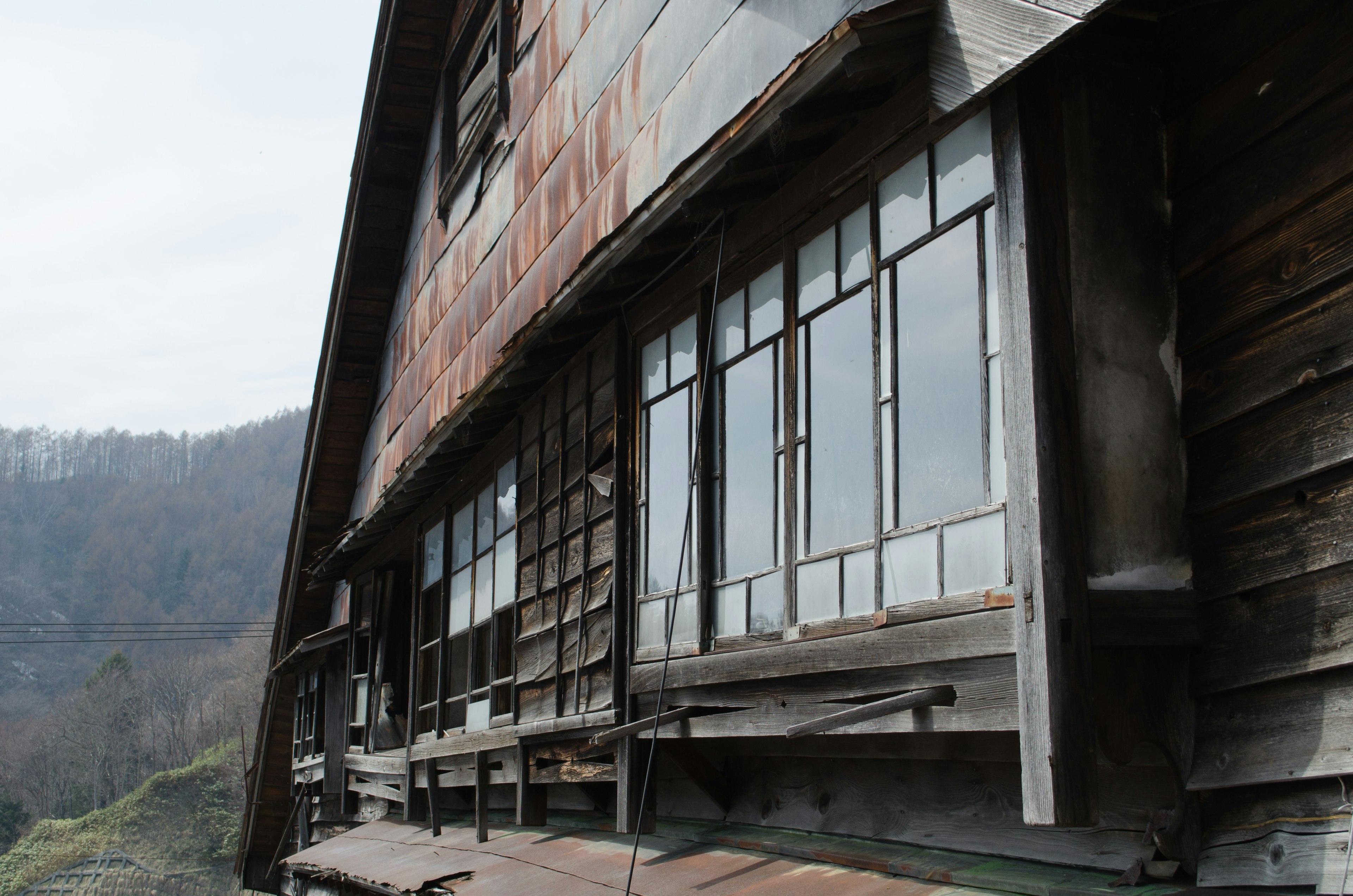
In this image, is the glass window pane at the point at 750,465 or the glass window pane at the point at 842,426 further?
the glass window pane at the point at 750,465

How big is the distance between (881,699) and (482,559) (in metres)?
5.39

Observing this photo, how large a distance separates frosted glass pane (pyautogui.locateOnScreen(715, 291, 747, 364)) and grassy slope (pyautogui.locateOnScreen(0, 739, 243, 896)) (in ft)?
114

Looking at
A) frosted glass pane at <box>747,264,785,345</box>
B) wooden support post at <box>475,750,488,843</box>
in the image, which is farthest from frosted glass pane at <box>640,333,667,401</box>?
wooden support post at <box>475,750,488,843</box>

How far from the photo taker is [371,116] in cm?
1163

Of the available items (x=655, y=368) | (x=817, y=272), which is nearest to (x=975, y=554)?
(x=817, y=272)

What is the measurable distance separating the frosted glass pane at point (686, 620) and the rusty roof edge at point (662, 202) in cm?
164

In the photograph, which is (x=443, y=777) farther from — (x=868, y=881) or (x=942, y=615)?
(x=942, y=615)

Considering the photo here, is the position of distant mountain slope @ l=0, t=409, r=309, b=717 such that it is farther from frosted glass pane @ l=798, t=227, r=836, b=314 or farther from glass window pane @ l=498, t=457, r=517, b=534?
frosted glass pane @ l=798, t=227, r=836, b=314

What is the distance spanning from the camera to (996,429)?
10.9 ft

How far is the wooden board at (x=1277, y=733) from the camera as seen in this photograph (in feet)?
8.66

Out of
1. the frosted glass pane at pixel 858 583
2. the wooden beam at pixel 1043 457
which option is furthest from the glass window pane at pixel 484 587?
the wooden beam at pixel 1043 457

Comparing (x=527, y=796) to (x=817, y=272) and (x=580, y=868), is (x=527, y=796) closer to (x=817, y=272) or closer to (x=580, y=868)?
(x=580, y=868)

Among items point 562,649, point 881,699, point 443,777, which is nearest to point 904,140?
point 881,699

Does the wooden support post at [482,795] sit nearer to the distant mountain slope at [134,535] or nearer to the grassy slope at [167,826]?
the grassy slope at [167,826]
